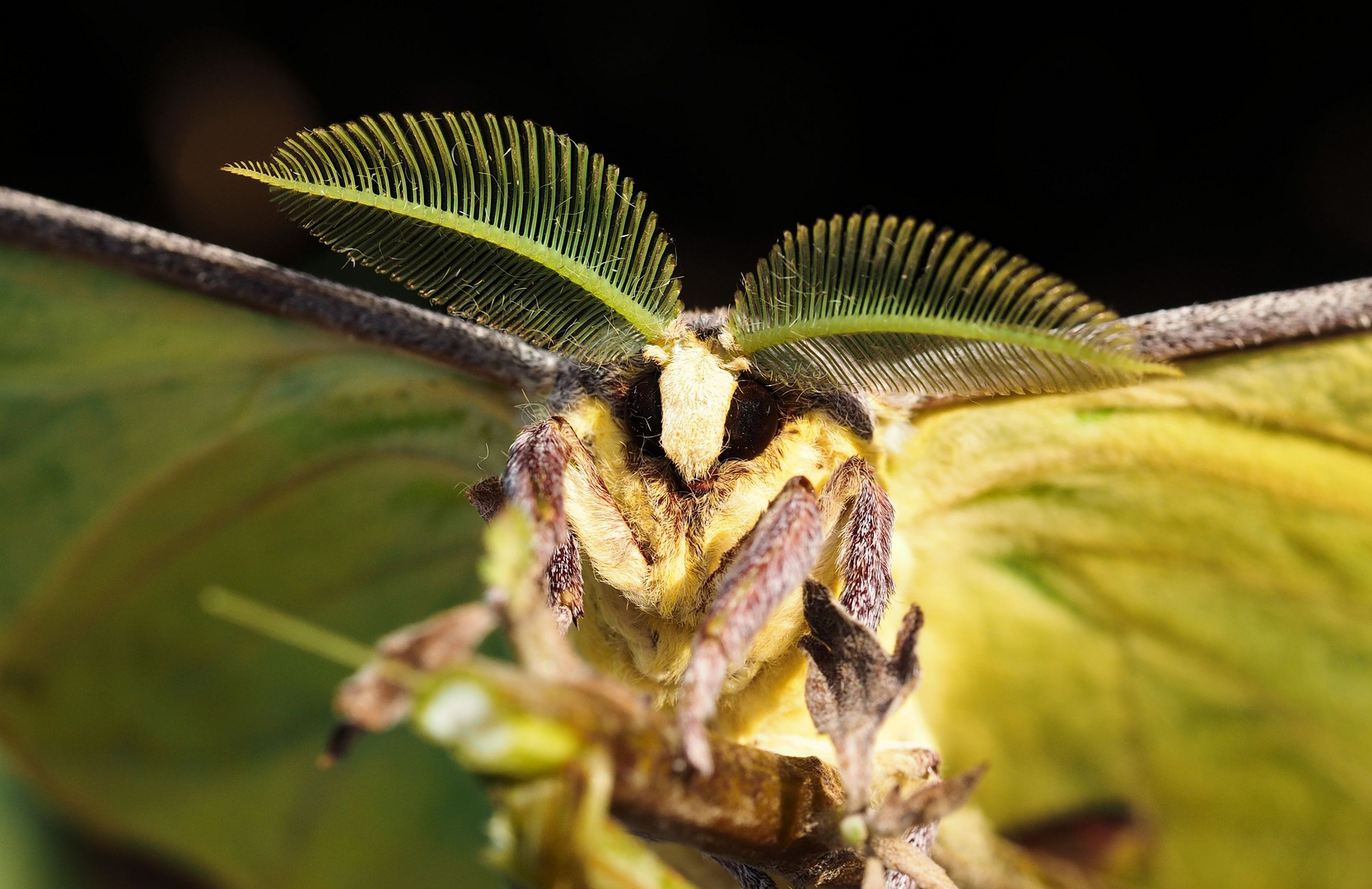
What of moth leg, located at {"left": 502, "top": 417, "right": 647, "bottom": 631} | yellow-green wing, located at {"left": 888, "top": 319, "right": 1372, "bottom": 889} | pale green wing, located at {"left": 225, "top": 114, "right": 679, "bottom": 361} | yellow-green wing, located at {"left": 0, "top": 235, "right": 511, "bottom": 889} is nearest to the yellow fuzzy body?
moth leg, located at {"left": 502, "top": 417, "right": 647, "bottom": 631}

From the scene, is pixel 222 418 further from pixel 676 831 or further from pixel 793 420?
pixel 676 831

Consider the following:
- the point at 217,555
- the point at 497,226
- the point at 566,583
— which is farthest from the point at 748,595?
the point at 217,555

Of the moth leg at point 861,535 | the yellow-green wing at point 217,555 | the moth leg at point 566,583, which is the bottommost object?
the yellow-green wing at point 217,555

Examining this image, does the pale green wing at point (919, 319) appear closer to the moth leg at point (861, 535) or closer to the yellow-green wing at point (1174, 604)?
the moth leg at point (861, 535)

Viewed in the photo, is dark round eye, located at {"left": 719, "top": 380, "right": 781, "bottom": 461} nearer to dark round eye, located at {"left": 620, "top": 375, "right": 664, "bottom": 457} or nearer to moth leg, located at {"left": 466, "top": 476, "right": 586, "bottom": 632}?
dark round eye, located at {"left": 620, "top": 375, "right": 664, "bottom": 457}

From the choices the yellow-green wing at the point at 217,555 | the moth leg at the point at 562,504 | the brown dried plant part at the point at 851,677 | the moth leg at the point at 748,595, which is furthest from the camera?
the yellow-green wing at the point at 217,555

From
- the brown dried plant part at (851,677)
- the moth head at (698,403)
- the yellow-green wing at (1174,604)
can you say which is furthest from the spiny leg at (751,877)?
the yellow-green wing at (1174,604)

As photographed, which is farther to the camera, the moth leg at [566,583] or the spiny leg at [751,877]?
the spiny leg at [751,877]

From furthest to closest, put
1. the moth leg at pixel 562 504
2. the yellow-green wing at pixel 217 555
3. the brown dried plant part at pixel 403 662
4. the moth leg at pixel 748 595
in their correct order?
the yellow-green wing at pixel 217 555
the moth leg at pixel 562 504
the moth leg at pixel 748 595
the brown dried plant part at pixel 403 662
